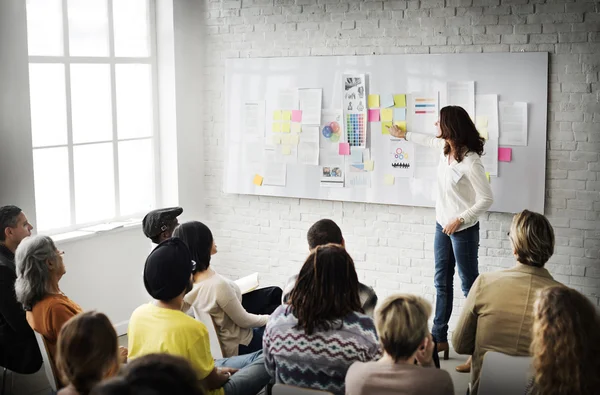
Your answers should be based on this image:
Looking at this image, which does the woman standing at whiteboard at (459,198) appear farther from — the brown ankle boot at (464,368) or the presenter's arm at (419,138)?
the presenter's arm at (419,138)

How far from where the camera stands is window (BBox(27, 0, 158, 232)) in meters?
5.78

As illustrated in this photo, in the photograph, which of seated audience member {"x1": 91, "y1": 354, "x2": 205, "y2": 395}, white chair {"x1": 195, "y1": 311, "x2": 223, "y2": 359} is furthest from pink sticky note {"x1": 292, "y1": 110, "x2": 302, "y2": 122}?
seated audience member {"x1": 91, "y1": 354, "x2": 205, "y2": 395}

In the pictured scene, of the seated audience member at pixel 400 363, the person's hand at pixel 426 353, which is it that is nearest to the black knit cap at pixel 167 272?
the seated audience member at pixel 400 363

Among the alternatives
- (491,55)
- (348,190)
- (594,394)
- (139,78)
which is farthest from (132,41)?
(594,394)

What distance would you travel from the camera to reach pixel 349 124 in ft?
20.6

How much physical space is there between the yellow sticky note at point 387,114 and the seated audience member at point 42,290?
122 inches

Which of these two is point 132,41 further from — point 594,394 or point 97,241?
point 594,394

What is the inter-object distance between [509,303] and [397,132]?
8.96 ft

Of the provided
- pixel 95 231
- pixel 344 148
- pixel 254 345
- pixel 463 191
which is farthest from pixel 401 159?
pixel 95 231

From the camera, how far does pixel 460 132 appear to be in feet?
17.4

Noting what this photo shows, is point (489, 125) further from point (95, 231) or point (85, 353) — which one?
point (85, 353)

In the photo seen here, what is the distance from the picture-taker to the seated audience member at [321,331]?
308cm

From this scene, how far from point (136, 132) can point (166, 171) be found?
46 centimetres

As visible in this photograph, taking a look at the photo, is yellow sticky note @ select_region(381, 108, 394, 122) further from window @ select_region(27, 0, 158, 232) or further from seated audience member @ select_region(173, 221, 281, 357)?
seated audience member @ select_region(173, 221, 281, 357)
